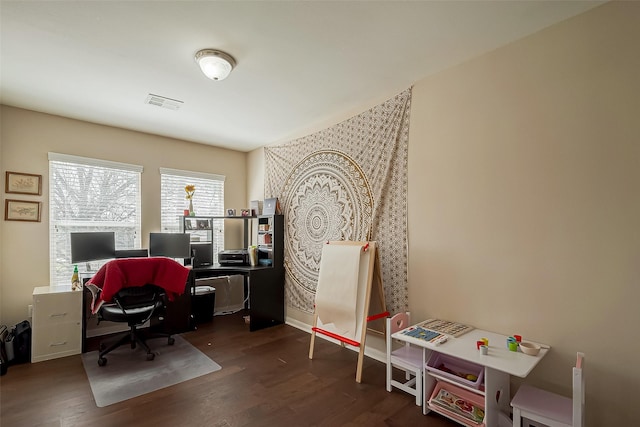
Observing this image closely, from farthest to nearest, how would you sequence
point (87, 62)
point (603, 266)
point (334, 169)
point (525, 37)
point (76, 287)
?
point (334, 169) → point (76, 287) → point (87, 62) → point (525, 37) → point (603, 266)

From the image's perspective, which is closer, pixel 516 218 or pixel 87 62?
pixel 516 218

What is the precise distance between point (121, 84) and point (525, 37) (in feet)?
10.7

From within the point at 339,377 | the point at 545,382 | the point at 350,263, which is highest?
the point at 350,263

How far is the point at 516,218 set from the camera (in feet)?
6.82

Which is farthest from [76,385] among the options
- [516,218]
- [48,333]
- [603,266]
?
[603,266]

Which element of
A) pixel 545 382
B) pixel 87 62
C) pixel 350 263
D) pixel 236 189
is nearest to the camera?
pixel 545 382

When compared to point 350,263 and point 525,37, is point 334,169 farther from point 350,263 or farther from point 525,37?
point 525,37

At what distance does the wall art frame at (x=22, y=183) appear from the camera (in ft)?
10.2

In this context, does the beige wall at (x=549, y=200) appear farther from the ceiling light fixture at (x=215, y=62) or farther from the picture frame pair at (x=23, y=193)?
the picture frame pair at (x=23, y=193)

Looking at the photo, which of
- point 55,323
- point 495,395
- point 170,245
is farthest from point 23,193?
point 495,395

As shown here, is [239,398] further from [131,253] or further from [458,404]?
[131,253]

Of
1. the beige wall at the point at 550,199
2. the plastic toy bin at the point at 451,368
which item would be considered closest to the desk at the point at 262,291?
the beige wall at the point at 550,199

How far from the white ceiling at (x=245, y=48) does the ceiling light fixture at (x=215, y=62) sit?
5 centimetres

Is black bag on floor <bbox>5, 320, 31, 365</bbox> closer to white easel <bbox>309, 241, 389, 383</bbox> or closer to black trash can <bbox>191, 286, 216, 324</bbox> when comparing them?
black trash can <bbox>191, 286, 216, 324</bbox>
